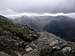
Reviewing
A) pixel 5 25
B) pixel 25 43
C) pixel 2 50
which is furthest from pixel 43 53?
pixel 5 25

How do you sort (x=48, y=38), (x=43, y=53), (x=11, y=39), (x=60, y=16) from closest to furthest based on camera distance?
(x=43, y=53)
(x=11, y=39)
(x=48, y=38)
(x=60, y=16)

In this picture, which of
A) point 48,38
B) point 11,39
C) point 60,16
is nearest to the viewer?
point 11,39

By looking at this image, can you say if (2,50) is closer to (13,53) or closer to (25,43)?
(13,53)

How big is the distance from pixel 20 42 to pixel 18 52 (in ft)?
7.10

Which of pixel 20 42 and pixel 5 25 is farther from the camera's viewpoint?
pixel 5 25

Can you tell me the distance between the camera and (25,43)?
89.7 feet

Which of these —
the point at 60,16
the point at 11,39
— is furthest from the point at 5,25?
the point at 60,16

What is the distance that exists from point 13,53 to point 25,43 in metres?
3.00

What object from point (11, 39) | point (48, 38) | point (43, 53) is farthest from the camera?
point (48, 38)

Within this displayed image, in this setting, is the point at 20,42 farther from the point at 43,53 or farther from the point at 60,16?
the point at 60,16

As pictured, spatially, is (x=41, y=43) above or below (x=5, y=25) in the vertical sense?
below

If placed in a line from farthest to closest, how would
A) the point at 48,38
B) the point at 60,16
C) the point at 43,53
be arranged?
the point at 60,16 → the point at 48,38 → the point at 43,53

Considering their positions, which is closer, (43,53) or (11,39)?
(43,53)

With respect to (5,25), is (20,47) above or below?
below
